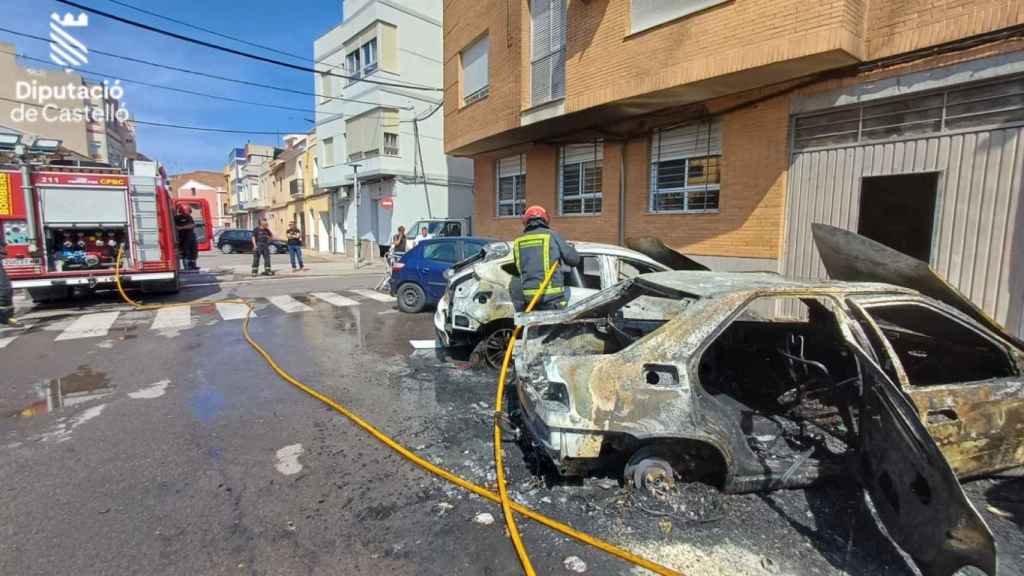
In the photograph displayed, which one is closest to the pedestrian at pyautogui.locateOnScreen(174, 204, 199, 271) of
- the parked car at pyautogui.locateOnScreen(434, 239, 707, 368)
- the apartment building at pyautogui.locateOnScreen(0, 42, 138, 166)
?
the parked car at pyautogui.locateOnScreen(434, 239, 707, 368)

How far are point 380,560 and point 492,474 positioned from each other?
1034 millimetres

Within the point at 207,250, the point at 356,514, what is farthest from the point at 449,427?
the point at 207,250

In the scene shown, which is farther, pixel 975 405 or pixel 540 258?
pixel 540 258

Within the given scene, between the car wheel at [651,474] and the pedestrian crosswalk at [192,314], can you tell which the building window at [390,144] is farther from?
the car wheel at [651,474]

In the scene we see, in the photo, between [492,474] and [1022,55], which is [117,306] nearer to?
[492,474]

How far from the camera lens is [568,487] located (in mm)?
3209

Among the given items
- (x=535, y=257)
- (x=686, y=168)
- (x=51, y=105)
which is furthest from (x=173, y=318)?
(x=51, y=105)

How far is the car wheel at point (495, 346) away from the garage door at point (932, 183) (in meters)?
4.93

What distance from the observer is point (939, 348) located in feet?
12.0

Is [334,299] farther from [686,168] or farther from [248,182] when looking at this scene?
[248,182]

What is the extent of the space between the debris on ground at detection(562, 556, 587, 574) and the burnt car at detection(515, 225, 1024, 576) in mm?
503

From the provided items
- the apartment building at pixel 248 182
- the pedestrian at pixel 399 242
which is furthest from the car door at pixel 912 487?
the apartment building at pixel 248 182

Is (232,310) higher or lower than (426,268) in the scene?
lower

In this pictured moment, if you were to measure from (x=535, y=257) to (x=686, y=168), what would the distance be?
5.69 meters
